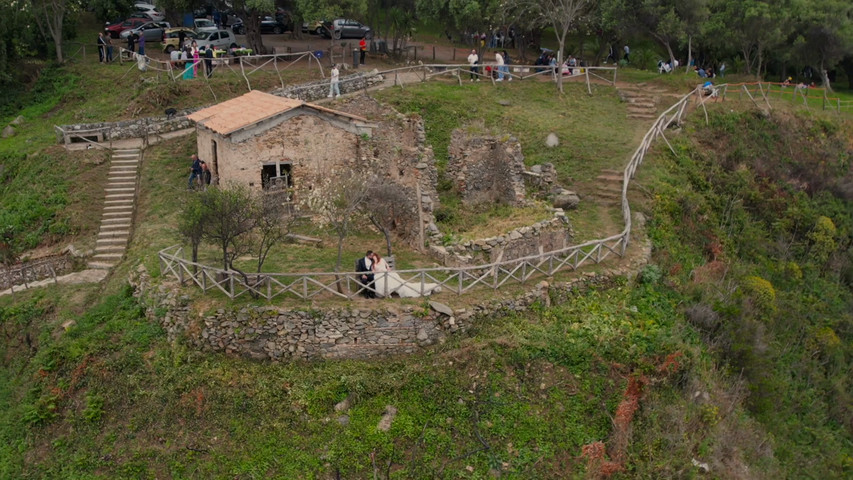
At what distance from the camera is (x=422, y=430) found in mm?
16047

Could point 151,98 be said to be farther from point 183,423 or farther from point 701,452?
point 701,452

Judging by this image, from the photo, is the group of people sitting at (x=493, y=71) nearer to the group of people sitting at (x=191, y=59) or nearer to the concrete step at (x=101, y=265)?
the group of people sitting at (x=191, y=59)

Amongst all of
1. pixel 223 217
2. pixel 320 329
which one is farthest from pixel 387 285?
pixel 223 217

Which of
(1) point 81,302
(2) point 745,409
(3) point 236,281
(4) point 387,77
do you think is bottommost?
(2) point 745,409

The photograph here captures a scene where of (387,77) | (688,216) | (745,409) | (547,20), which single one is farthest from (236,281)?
(547,20)

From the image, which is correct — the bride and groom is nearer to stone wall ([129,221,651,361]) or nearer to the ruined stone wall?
stone wall ([129,221,651,361])

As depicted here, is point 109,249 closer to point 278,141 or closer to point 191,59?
point 278,141

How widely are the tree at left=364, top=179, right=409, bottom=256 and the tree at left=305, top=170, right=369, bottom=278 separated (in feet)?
0.82

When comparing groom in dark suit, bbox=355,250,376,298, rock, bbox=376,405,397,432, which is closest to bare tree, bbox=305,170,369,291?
groom in dark suit, bbox=355,250,376,298

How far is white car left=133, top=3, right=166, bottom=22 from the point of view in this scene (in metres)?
45.2

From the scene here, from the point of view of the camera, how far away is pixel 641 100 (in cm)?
3391

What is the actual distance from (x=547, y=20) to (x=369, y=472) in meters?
28.1

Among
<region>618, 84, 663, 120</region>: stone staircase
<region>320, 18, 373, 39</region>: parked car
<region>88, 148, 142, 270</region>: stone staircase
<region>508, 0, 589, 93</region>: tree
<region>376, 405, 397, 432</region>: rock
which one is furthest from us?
<region>320, 18, 373, 39</region>: parked car

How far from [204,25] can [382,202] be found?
25536 millimetres
